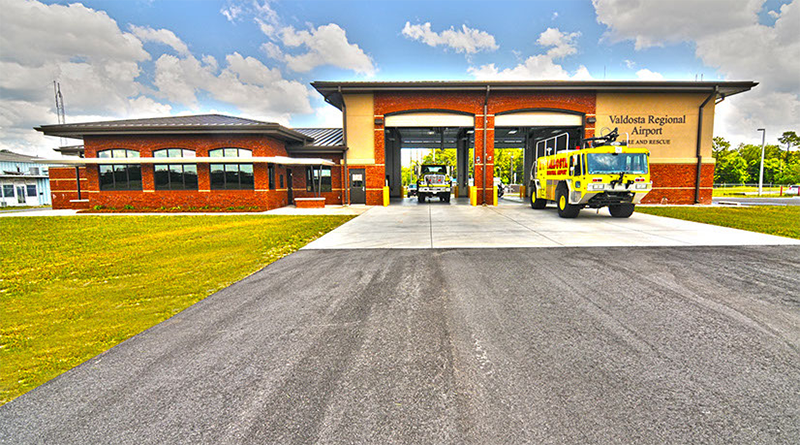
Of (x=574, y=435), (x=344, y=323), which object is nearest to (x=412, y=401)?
(x=574, y=435)

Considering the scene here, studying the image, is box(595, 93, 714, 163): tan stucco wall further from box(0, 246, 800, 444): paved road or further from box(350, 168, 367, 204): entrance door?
box(0, 246, 800, 444): paved road

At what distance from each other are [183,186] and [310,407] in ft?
74.6

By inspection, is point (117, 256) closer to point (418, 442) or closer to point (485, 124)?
point (418, 442)

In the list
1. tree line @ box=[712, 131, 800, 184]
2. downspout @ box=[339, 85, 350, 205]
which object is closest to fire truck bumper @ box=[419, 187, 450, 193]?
downspout @ box=[339, 85, 350, 205]

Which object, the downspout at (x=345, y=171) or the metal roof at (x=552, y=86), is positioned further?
the downspout at (x=345, y=171)

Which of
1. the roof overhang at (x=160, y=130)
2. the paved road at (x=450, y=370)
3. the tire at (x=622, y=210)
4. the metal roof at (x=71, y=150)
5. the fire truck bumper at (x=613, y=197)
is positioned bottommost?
the paved road at (x=450, y=370)

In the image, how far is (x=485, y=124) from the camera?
22.5 m

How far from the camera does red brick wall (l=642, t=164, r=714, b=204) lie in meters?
22.6

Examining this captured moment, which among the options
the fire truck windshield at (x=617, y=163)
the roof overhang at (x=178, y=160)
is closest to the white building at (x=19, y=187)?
the roof overhang at (x=178, y=160)

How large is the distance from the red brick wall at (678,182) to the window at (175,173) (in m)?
28.1

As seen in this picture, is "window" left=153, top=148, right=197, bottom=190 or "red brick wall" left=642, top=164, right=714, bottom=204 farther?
"red brick wall" left=642, top=164, right=714, bottom=204

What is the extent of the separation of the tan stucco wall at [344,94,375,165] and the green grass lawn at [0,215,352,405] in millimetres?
11225

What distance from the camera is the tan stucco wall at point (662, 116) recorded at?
73.8 ft

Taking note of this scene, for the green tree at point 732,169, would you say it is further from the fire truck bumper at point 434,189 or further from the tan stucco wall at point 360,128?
the tan stucco wall at point 360,128
